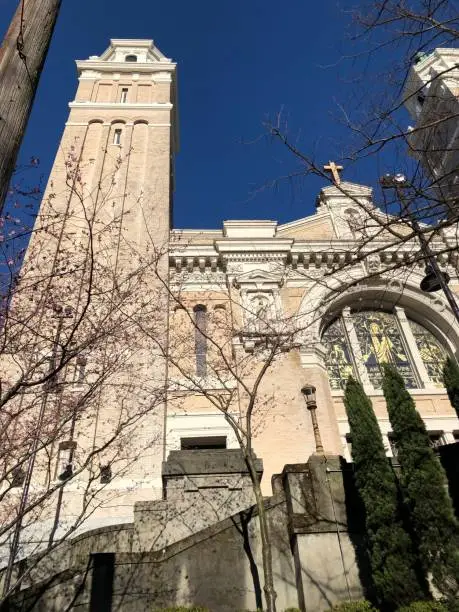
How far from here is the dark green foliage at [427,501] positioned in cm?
838

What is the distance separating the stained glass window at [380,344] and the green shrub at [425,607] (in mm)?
10489

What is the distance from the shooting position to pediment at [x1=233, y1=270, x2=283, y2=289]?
64.3 feet

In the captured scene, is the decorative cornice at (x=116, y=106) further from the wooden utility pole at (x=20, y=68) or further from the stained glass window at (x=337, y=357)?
the wooden utility pole at (x=20, y=68)

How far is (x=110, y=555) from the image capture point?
8.98 meters

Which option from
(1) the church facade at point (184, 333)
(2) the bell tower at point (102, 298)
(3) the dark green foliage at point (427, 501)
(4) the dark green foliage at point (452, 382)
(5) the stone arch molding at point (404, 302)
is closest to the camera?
(3) the dark green foliage at point (427, 501)

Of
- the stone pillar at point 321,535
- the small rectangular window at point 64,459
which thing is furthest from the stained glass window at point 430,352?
the small rectangular window at point 64,459

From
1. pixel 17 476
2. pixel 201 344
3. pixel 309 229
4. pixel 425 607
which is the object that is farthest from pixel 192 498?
pixel 309 229

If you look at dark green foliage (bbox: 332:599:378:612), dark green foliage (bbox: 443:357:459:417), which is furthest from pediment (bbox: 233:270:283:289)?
dark green foliage (bbox: 332:599:378:612)

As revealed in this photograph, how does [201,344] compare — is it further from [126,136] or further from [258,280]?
[126,136]

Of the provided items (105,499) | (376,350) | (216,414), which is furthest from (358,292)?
(105,499)

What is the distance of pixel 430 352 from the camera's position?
19375 mm

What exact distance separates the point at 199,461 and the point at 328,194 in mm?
17097

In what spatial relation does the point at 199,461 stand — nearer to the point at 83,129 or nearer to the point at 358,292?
the point at 358,292

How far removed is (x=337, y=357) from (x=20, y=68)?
1682cm
